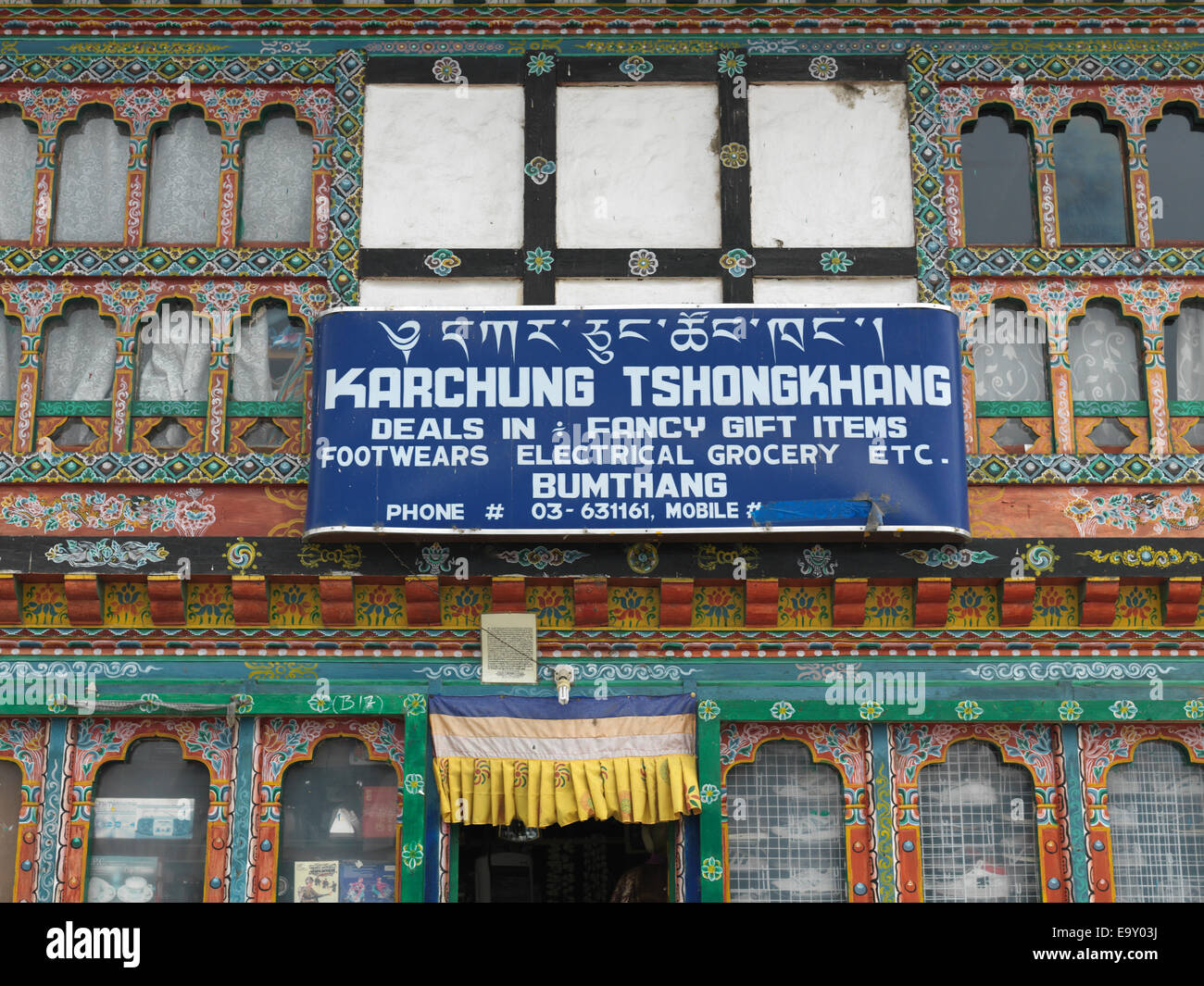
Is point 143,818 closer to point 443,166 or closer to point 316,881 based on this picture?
point 316,881

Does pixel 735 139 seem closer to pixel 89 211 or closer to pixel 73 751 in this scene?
pixel 89 211

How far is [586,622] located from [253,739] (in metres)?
2.69

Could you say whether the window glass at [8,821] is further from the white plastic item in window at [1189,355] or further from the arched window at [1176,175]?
the arched window at [1176,175]

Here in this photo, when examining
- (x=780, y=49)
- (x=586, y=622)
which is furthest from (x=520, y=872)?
(x=780, y=49)

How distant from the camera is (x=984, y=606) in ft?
36.5

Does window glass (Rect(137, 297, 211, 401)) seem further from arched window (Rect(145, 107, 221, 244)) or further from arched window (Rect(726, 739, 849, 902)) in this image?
arched window (Rect(726, 739, 849, 902))

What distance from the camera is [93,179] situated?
1208 cm

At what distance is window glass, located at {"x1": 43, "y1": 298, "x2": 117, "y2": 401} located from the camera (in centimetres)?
1166

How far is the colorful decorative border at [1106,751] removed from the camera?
35.8 feet

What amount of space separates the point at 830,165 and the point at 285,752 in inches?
252

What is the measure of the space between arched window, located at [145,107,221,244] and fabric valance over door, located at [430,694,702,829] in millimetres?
4459

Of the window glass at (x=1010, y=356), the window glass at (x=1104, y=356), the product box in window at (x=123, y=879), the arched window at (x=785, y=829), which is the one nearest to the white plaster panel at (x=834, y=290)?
the window glass at (x=1010, y=356)
